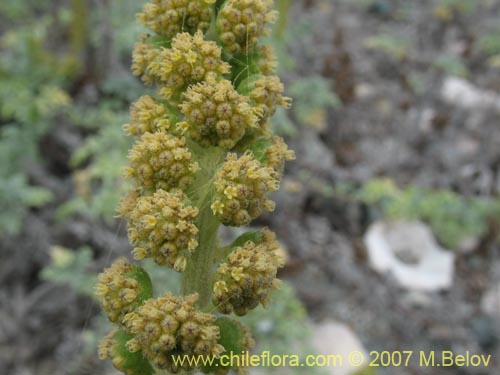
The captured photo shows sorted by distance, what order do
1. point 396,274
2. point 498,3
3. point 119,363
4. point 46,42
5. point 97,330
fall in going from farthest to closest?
point 498,3 → point 46,42 → point 396,274 → point 97,330 → point 119,363

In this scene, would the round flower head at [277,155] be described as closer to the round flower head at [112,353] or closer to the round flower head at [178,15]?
the round flower head at [178,15]

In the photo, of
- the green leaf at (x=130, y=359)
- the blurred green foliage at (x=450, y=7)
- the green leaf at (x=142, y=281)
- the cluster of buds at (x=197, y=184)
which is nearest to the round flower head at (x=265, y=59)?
the cluster of buds at (x=197, y=184)

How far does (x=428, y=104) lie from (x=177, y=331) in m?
5.63

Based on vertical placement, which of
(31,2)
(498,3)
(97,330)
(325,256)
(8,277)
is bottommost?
(97,330)

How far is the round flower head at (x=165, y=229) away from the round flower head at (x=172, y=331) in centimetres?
9

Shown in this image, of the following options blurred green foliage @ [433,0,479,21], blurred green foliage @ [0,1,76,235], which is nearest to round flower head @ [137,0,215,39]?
blurred green foliage @ [0,1,76,235]

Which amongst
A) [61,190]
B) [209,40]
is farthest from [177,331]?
[61,190]

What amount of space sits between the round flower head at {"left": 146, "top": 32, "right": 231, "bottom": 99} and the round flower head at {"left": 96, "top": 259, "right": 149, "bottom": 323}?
45cm

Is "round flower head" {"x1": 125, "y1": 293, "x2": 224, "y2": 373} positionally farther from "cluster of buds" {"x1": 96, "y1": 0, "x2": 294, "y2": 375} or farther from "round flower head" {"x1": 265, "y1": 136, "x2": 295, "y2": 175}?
"round flower head" {"x1": 265, "y1": 136, "x2": 295, "y2": 175}

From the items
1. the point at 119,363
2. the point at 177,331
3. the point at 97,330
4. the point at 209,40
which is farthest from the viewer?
the point at 97,330

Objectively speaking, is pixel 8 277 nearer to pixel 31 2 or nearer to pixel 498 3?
pixel 31 2

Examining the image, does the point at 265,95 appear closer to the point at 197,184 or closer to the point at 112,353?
the point at 197,184

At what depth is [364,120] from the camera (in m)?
6.38

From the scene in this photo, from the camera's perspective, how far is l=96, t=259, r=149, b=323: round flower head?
1.41 metres
